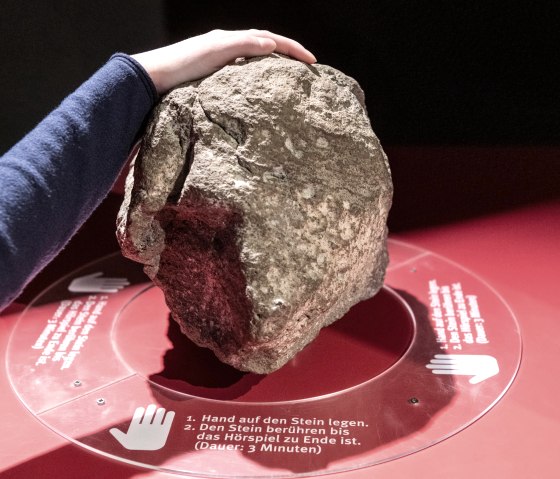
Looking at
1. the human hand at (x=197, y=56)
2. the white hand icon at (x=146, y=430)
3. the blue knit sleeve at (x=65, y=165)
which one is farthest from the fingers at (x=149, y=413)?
the human hand at (x=197, y=56)

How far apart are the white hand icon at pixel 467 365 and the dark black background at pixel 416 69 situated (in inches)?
39.0

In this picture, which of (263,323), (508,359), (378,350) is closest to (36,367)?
(263,323)

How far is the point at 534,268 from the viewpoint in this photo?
257 centimetres

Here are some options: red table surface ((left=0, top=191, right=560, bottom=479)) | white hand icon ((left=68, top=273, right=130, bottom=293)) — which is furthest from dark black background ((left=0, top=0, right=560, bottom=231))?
white hand icon ((left=68, top=273, right=130, bottom=293))

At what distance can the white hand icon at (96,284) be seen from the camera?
2.50 metres

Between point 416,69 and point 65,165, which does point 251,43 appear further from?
point 416,69

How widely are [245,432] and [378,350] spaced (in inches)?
20.4

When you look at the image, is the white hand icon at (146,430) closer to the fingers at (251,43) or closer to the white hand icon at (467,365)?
the white hand icon at (467,365)

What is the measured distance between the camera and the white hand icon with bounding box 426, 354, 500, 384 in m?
1.99

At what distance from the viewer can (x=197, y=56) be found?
1855 mm

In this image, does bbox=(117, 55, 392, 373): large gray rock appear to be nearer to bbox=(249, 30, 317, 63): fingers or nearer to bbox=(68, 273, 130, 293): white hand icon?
bbox=(249, 30, 317, 63): fingers

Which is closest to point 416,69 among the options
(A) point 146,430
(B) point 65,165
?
(B) point 65,165

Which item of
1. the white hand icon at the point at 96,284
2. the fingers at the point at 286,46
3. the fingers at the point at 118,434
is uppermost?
the fingers at the point at 286,46

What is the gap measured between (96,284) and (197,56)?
1.03 meters
